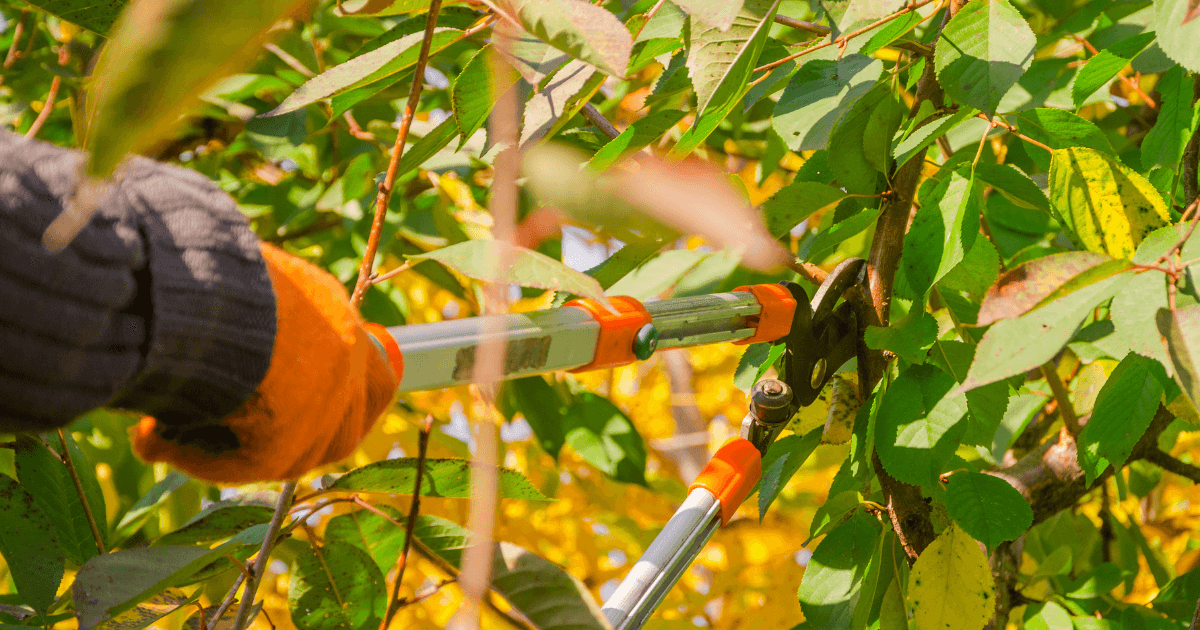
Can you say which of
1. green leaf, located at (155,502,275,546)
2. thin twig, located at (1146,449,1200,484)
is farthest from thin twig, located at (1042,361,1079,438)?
green leaf, located at (155,502,275,546)

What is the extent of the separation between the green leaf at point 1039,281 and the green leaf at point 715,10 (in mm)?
157

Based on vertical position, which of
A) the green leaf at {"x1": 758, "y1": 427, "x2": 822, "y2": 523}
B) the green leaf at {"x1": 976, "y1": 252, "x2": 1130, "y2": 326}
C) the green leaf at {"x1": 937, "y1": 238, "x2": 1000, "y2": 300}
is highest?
the green leaf at {"x1": 976, "y1": 252, "x2": 1130, "y2": 326}

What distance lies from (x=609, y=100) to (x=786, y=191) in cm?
49

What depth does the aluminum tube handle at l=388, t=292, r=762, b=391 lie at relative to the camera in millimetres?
388

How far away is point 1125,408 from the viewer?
0.50m

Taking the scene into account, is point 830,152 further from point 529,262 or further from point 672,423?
point 672,423

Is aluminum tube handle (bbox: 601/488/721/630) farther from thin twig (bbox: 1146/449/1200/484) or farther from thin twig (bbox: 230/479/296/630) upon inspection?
thin twig (bbox: 1146/449/1200/484)

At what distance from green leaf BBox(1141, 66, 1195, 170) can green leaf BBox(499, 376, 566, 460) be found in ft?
2.13

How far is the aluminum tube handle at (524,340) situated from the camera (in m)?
0.39

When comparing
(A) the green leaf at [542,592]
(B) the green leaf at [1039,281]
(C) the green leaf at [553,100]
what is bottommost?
(A) the green leaf at [542,592]

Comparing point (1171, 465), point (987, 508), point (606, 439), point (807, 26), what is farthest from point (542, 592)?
point (1171, 465)

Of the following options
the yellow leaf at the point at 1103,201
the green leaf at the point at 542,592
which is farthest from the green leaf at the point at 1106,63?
the green leaf at the point at 542,592

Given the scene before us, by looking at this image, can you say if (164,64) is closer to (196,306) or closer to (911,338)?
(196,306)

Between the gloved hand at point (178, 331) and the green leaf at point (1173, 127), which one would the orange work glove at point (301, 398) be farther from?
the green leaf at point (1173, 127)
